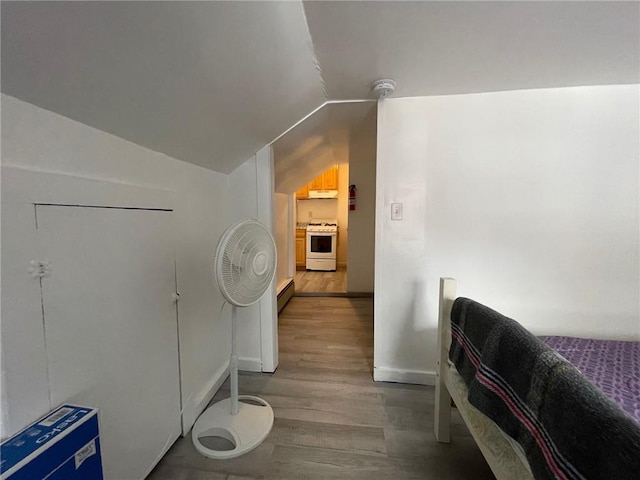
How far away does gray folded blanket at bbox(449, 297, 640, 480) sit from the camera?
0.49 meters

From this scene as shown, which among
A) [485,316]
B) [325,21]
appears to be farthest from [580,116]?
[325,21]

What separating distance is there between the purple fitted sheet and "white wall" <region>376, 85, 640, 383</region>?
1.23 ft

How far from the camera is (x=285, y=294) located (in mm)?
3475

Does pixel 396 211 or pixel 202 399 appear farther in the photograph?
pixel 396 211

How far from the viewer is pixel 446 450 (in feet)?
4.46

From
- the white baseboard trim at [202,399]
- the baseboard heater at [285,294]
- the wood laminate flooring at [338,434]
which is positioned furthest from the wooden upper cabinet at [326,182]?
the white baseboard trim at [202,399]

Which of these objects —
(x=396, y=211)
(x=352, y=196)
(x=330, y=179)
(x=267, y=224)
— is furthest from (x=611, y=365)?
(x=330, y=179)

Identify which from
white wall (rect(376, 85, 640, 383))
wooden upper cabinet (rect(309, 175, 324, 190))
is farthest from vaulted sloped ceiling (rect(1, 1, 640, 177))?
wooden upper cabinet (rect(309, 175, 324, 190))

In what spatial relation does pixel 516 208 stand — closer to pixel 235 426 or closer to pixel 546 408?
pixel 546 408

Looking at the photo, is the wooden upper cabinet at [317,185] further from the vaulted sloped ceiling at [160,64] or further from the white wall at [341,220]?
the vaulted sloped ceiling at [160,64]

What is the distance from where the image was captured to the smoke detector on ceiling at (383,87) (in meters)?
1.54

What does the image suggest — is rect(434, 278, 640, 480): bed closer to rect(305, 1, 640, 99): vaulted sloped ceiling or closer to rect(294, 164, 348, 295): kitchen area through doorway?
rect(305, 1, 640, 99): vaulted sloped ceiling

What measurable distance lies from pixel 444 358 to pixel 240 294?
42.6 inches

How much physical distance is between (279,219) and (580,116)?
2946 millimetres
